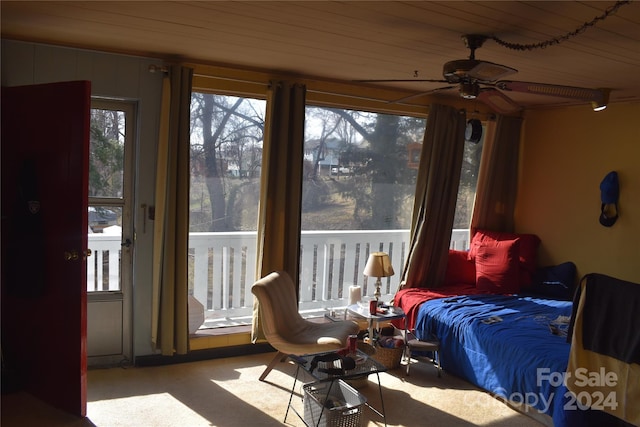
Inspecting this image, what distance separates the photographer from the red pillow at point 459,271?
16.8 ft

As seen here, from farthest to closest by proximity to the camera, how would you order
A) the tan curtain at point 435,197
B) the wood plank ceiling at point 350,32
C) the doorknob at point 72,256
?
the tan curtain at point 435,197
the doorknob at point 72,256
the wood plank ceiling at point 350,32

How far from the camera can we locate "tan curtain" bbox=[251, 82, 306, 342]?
409 cm

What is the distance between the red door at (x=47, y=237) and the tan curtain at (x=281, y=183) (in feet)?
4.73

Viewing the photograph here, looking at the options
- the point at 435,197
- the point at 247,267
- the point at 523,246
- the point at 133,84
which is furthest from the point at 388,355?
the point at 133,84

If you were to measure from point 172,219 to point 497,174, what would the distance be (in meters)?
3.33

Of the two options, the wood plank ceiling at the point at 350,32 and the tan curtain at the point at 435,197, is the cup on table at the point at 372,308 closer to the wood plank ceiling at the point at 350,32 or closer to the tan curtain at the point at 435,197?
the tan curtain at the point at 435,197

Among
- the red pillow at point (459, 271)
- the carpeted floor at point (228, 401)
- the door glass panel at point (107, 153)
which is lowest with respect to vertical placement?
the carpeted floor at point (228, 401)

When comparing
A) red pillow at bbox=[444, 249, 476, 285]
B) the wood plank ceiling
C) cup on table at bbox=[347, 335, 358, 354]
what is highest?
the wood plank ceiling

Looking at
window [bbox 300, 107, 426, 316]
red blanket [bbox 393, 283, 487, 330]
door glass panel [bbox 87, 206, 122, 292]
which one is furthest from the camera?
window [bbox 300, 107, 426, 316]

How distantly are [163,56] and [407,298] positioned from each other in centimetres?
281

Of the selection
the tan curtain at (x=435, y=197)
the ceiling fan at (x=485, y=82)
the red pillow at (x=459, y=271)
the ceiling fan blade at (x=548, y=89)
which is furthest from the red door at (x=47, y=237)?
the red pillow at (x=459, y=271)

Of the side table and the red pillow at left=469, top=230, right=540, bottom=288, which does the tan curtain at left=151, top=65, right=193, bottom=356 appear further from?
the red pillow at left=469, top=230, right=540, bottom=288

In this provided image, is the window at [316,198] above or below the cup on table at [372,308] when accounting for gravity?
above

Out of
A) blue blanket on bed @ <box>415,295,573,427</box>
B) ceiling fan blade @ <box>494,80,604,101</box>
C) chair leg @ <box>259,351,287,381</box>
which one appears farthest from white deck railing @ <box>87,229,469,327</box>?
ceiling fan blade @ <box>494,80,604,101</box>
